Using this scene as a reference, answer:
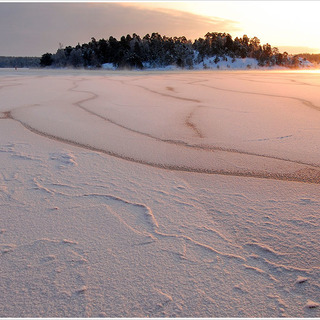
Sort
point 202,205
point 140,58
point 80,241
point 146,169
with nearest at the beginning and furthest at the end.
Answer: point 80,241
point 202,205
point 146,169
point 140,58

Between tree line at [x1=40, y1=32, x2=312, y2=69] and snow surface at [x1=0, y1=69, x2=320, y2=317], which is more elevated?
tree line at [x1=40, y1=32, x2=312, y2=69]

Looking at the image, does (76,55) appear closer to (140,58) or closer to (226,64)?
(140,58)

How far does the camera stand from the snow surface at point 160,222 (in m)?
0.73

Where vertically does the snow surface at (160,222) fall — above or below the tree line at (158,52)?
below

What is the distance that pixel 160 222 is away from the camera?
40.9 inches

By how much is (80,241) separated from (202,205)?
0.50m

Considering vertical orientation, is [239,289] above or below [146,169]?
below

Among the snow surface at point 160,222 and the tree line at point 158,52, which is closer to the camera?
the snow surface at point 160,222

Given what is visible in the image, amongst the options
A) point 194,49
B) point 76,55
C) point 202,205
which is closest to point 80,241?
point 202,205

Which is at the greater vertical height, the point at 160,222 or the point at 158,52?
the point at 158,52

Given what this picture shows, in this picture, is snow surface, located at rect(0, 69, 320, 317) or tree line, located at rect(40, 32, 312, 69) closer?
snow surface, located at rect(0, 69, 320, 317)

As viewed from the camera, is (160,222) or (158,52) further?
(158,52)

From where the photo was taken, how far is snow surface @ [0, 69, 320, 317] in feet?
2.38

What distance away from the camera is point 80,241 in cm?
93
